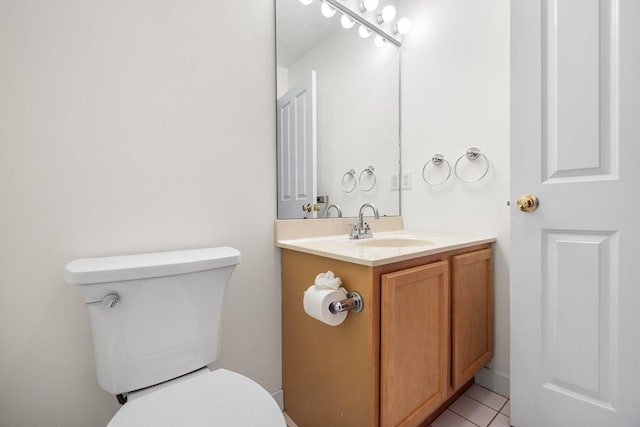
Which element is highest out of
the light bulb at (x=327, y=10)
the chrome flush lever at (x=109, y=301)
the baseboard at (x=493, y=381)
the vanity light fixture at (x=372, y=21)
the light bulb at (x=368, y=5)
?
the light bulb at (x=368, y=5)

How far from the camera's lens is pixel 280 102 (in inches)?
54.5

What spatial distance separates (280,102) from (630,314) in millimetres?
1559

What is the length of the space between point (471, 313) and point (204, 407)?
117 centimetres

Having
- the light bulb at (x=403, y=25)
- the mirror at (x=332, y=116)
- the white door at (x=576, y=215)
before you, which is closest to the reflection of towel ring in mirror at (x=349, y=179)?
the mirror at (x=332, y=116)

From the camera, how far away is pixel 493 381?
1.50 metres

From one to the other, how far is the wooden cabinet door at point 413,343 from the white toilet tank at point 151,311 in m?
0.57

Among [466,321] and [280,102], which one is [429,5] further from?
[466,321]

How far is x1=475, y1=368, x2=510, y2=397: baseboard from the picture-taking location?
1464 millimetres

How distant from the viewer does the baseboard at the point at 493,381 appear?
146cm

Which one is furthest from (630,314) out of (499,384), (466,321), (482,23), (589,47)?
(482,23)

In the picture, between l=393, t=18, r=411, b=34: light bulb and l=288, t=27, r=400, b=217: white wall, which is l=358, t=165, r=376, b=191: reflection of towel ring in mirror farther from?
l=393, t=18, r=411, b=34: light bulb

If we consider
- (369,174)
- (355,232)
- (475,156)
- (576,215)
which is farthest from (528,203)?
(369,174)

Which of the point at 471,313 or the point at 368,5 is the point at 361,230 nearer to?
the point at 471,313

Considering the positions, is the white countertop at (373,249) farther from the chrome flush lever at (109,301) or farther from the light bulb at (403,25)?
the light bulb at (403,25)
